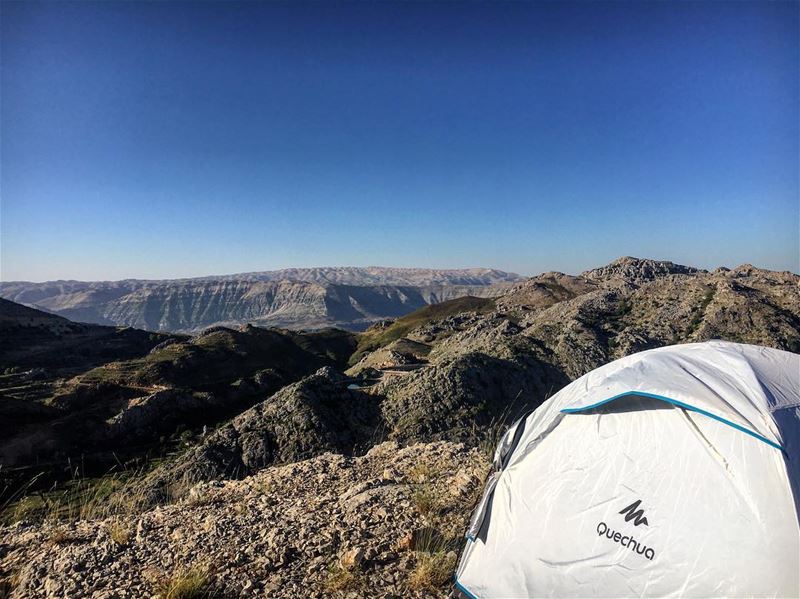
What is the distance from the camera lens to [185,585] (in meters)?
4.69

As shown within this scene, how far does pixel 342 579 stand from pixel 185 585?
1.65m

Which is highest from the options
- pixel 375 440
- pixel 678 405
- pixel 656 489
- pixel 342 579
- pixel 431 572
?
pixel 678 405

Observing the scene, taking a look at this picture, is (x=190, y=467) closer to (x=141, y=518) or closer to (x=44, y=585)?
(x=141, y=518)

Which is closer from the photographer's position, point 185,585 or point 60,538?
point 185,585

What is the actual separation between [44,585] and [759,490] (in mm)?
7774

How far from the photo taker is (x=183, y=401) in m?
33.9

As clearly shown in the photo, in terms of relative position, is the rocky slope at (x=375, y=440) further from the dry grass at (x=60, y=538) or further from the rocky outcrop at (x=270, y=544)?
the dry grass at (x=60, y=538)

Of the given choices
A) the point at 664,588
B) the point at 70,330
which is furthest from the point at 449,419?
the point at 70,330

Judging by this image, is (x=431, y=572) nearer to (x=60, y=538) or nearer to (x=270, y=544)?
(x=270, y=544)

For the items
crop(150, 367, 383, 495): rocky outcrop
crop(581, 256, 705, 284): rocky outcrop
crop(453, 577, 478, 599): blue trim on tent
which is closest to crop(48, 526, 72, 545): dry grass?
crop(453, 577, 478, 599): blue trim on tent

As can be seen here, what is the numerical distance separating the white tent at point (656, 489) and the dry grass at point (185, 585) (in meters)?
2.87

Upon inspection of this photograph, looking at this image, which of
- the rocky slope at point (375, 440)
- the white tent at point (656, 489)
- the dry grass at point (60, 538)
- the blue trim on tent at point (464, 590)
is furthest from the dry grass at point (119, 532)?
the white tent at point (656, 489)

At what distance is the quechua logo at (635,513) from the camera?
4637 mm

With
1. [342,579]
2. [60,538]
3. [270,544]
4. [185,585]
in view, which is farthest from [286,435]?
[342,579]
